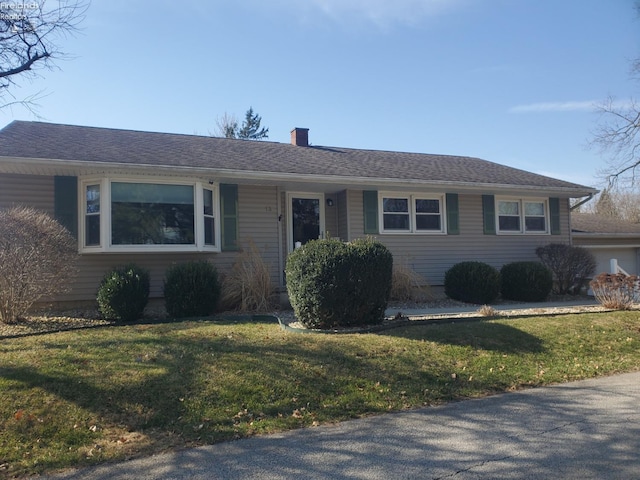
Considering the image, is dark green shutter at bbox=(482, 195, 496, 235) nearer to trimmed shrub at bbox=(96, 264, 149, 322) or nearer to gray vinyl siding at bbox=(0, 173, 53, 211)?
trimmed shrub at bbox=(96, 264, 149, 322)

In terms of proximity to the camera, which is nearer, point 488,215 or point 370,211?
point 370,211

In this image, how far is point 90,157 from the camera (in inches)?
438

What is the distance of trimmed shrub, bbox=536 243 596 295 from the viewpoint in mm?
14781

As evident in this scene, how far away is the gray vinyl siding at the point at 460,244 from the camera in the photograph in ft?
47.2

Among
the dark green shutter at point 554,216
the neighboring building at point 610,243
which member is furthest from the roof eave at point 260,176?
the neighboring building at point 610,243

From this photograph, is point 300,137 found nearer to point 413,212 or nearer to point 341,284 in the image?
point 413,212

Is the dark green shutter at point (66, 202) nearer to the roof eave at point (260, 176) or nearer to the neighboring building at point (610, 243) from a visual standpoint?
the roof eave at point (260, 176)

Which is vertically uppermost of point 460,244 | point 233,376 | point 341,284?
point 460,244

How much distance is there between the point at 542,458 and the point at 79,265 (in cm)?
1007

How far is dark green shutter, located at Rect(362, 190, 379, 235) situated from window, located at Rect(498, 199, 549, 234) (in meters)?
4.12

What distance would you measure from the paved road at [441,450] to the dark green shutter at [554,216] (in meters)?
11.5

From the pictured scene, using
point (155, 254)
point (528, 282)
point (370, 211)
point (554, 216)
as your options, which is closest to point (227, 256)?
point (155, 254)

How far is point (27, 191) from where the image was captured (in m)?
11.3

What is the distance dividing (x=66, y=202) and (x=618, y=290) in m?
11.8
